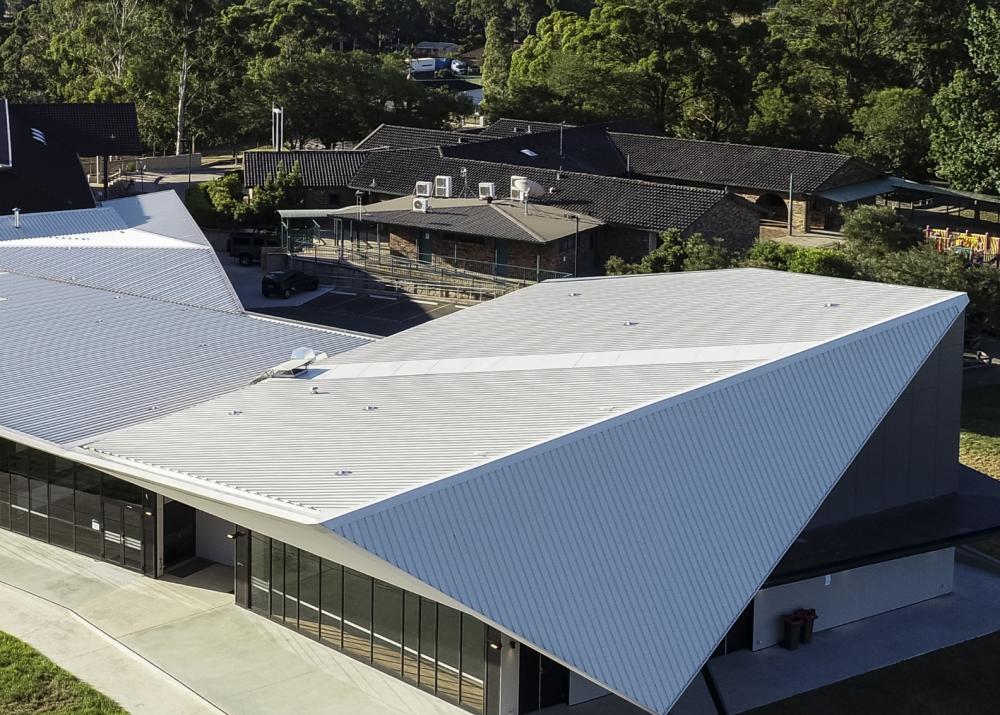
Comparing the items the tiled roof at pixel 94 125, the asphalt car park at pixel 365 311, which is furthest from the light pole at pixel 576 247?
the tiled roof at pixel 94 125

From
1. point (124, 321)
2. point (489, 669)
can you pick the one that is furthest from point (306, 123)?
point (489, 669)

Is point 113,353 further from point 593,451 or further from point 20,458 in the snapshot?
point 593,451

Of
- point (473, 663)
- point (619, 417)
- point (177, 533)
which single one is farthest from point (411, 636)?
point (177, 533)

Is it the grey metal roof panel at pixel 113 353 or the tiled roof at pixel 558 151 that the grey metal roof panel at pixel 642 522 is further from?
the tiled roof at pixel 558 151

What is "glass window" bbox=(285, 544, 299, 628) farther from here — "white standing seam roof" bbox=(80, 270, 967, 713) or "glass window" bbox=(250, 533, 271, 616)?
"white standing seam roof" bbox=(80, 270, 967, 713)

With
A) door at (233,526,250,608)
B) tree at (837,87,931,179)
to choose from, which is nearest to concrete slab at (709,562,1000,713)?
door at (233,526,250,608)

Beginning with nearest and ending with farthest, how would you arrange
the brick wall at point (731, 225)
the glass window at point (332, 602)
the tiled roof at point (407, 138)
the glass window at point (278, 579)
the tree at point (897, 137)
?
1. the glass window at point (332, 602)
2. the glass window at point (278, 579)
3. the brick wall at point (731, 225)
4. the tree at point (897, 137)
5. the tiled roof at point (407, 138)

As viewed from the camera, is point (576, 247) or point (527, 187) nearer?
point (576, 247)
